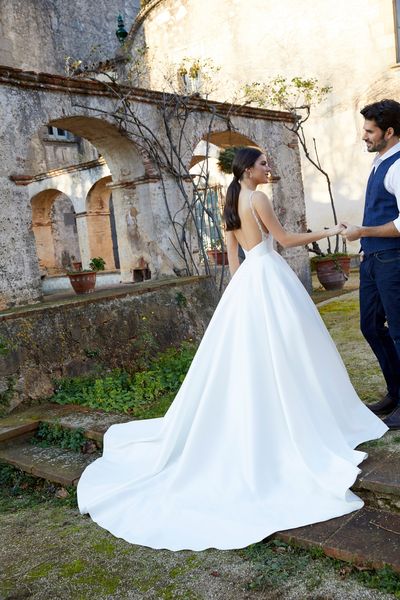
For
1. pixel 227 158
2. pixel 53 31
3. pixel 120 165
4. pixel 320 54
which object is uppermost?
pixel 53 31

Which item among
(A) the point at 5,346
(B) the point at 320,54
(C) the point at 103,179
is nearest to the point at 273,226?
(A) the point at 5,346

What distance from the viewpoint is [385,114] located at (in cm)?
329

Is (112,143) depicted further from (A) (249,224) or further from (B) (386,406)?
(B) (386,406)

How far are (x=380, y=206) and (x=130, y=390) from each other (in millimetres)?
3104

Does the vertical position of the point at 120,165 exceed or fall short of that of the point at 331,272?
it exceeds it

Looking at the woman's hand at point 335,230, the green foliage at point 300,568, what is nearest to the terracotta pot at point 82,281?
the woman's hand at point 335,230

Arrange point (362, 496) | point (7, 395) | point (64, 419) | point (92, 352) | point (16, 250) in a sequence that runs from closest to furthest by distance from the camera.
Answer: point (362, 496) < point (64, 419) < point (7, 395) < point (92, 352) < point (16, 250)

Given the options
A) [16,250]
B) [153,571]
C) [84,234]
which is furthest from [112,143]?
[153,571]

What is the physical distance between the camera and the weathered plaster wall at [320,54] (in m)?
14.0

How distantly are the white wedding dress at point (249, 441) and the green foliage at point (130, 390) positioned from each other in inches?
49.5

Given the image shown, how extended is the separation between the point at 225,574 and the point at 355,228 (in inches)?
77.1

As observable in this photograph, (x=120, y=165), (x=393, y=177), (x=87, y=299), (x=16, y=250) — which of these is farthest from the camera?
(x=120, y=165)

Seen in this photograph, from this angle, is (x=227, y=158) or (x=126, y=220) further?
(x=227, y=158)

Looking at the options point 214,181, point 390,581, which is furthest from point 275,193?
point 390,581
